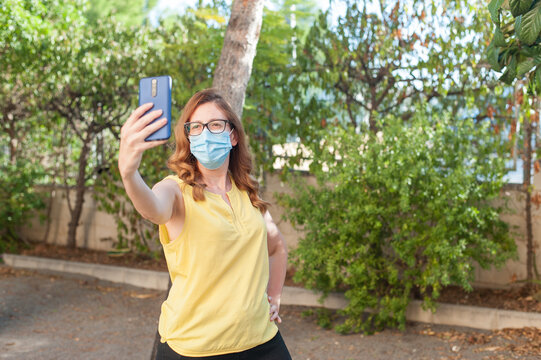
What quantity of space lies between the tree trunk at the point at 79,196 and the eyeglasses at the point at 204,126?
8697 mm

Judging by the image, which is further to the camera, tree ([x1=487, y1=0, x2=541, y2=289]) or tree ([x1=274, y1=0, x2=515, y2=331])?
tree ([x1=274, y1=0, x2=515, y2=331])

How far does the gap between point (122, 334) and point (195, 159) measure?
4.46 m

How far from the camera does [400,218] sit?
598 centimetres

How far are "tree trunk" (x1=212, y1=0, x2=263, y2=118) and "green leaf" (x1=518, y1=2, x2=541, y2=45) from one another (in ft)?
7.72

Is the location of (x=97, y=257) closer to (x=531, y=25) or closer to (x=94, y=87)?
(x=94, y=87)

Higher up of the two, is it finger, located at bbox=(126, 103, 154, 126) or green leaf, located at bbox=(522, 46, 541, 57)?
green leaf, located at bbox=(522, 46, 541, 57)

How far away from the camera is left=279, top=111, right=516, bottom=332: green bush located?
5.75 meters

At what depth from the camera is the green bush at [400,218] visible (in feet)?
18.9

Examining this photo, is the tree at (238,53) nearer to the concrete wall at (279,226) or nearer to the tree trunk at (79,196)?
the concrete wall at (279,226)

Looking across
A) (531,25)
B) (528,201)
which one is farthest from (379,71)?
(531,25)

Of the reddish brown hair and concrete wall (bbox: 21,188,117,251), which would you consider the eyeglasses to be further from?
concrete wall (bbox: 21,188,117,251)

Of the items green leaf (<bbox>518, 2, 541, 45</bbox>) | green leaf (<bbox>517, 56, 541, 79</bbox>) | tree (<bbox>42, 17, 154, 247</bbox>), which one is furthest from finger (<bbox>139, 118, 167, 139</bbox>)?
tree (<bbox>42, 17, 154, 247</bbox>)

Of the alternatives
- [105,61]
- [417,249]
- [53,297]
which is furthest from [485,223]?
[105,61]

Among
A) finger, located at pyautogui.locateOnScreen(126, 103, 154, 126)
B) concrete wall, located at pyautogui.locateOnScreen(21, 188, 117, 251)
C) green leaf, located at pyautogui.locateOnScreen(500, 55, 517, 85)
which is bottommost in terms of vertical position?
concrete wall, located at pyautogui.locateOnScreen(21, 188, 117, 251)
